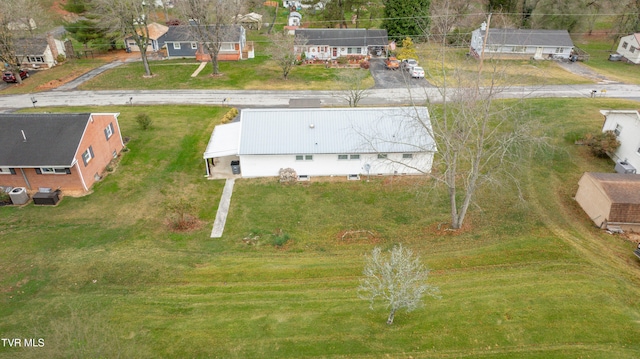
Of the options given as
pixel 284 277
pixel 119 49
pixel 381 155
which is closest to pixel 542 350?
pixel 284 277

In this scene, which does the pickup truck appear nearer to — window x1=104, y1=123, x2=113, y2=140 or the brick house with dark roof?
the brick house with dark roof

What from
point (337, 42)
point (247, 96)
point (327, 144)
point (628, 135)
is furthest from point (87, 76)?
point (628, 135)

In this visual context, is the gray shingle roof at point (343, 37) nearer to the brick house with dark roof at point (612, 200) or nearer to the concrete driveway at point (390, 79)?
the concrete driveway at point (390, 79)

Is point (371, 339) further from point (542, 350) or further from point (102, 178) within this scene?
point (102, 178)

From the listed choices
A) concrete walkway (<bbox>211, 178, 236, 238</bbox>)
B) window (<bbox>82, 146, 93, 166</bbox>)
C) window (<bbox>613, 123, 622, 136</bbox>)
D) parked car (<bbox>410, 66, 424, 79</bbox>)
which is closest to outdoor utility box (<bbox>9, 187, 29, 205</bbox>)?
window (<bbox>82, 146, 93, 166</bbox>)

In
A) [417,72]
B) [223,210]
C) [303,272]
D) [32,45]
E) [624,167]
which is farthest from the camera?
[32,45]

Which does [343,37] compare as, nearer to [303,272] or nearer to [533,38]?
[533,38]
